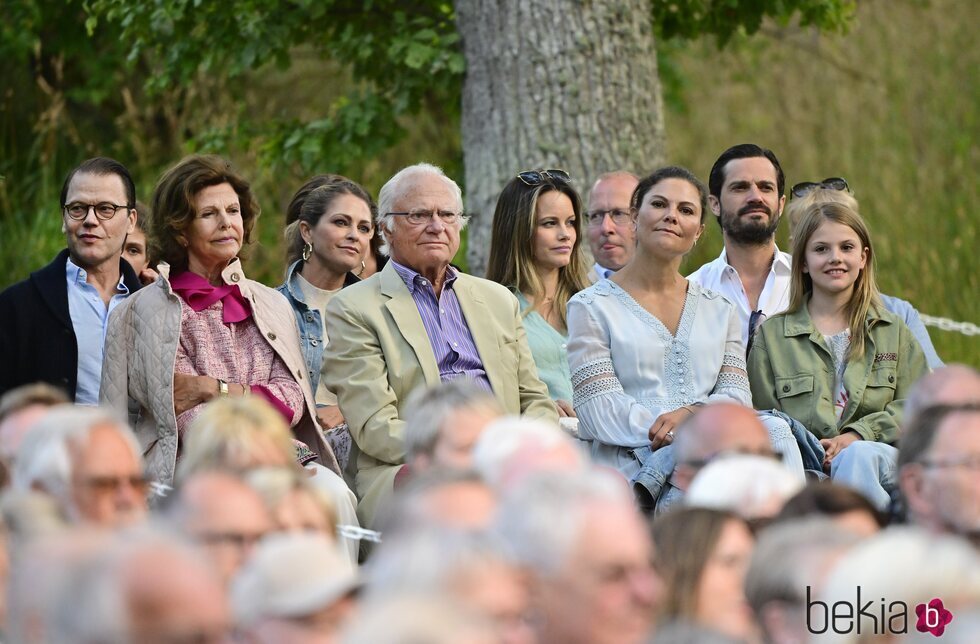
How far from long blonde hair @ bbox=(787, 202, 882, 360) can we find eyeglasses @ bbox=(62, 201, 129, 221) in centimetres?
258

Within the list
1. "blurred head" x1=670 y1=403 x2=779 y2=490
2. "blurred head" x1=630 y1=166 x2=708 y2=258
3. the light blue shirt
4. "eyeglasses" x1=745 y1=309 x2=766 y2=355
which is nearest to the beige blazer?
"blurred head" x1=630 y1=166 x2=708 y2=258

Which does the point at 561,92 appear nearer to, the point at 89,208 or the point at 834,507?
the point at 89,208

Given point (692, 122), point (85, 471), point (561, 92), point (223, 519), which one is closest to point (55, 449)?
point (85, 471)

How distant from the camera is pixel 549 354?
6078 millimetres

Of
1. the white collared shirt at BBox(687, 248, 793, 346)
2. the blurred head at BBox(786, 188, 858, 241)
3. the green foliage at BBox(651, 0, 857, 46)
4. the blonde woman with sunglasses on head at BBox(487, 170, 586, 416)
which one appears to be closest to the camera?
the blurred head at BBox(786, 188, 858, 241)

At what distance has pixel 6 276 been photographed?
912cm

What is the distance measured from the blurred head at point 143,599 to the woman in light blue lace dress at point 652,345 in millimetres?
2973

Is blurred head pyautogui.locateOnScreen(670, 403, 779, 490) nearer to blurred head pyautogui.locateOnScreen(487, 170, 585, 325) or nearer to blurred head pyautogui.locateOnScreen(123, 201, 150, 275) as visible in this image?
blurred head pyautogui.locateOnScreen(487, 170, 585, 325)

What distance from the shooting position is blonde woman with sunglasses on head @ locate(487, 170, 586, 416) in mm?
6109

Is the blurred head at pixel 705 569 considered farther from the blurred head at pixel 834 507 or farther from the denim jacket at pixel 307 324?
the denim jacket at pixel 307 324

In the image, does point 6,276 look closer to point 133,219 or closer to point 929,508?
point 133,219

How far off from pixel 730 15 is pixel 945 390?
530cm

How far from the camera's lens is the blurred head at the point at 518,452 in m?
3.25

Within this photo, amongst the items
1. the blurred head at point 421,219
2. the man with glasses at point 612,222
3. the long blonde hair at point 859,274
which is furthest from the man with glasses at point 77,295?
the long blonde hair at point 859,274
